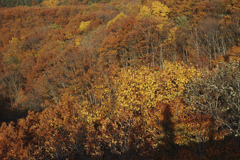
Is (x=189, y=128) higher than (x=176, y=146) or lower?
higher

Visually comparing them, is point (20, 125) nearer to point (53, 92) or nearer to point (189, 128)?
point (53, 92)

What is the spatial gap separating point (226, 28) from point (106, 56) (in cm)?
2921

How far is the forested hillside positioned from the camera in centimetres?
1619

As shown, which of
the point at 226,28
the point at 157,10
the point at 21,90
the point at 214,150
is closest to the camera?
the point at 214,150

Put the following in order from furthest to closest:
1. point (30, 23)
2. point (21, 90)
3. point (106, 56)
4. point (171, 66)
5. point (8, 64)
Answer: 1. point (30, 23)
2. point (8, 64)
3. point (21, 90)
4. point (106, 56)
5. point (171, 66)

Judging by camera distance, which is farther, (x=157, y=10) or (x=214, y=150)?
(x=157, y=10)

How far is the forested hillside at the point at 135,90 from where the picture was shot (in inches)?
637

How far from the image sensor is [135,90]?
1858cm

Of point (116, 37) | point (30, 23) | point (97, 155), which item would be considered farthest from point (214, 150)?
point (30, 23)

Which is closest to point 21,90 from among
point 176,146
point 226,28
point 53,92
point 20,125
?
point 53,92

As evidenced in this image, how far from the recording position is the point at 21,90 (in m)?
67.9

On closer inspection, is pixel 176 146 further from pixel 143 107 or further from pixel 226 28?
pixel 226 28

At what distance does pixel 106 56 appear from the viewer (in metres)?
43.6

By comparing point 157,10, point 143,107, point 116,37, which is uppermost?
point 157,10
